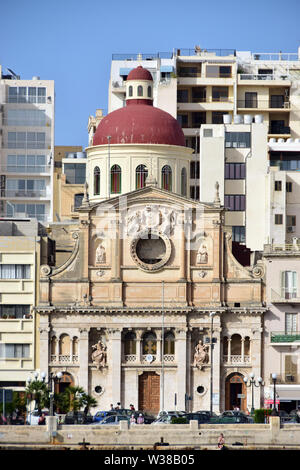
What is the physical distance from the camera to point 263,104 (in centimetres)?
16888

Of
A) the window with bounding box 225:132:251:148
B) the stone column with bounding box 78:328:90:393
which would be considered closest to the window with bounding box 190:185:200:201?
the window with bounding box 225:132:251:148

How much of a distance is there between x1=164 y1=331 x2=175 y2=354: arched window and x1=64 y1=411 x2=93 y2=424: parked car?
1169cm

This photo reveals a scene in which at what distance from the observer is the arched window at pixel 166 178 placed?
142 m

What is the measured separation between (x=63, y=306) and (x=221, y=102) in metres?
39.4

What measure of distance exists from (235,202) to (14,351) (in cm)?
2835

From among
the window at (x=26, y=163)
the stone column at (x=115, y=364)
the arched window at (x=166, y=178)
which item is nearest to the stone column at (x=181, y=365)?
the stone column at (x=115, y=364)

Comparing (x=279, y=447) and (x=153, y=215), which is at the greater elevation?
(x=153, y=215)

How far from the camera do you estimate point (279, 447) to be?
112438 mm

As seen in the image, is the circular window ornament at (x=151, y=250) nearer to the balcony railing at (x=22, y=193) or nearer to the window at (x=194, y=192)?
the window at (x=194, y=192)

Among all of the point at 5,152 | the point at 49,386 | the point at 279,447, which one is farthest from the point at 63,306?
the point at 5,152

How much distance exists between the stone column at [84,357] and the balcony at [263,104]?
133ft
